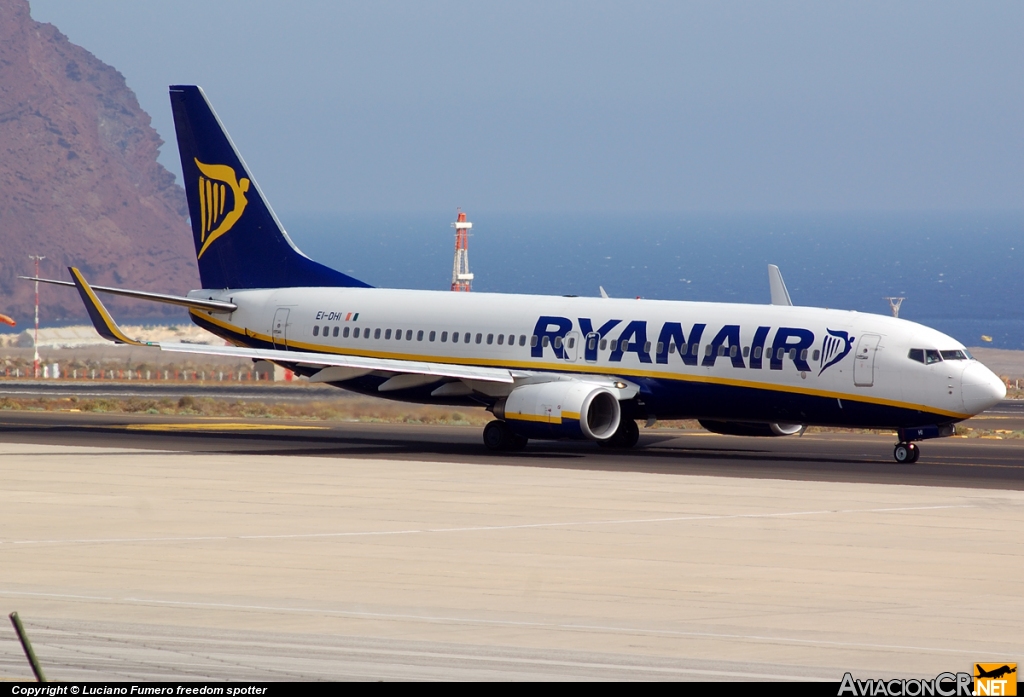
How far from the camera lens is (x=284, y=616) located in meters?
17.4

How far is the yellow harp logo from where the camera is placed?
1873 inches

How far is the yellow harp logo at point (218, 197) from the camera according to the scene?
47.6 m

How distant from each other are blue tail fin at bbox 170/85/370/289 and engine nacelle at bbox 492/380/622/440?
31.9ft

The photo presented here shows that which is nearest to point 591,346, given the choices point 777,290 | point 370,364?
point 370,364

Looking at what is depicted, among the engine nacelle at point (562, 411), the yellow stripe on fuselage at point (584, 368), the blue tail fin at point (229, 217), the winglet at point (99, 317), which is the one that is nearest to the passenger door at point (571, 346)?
the yellow stripe on fuselage at point (584, 368)

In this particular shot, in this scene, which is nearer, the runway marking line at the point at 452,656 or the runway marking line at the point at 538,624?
the runway marking line at the point at 452,656

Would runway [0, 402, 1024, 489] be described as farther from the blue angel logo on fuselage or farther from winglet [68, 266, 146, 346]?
winglet [68, 266, 146, 346]

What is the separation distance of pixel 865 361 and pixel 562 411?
713cm

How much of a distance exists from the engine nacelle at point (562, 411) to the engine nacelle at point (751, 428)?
2679mm

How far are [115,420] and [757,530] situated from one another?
30.0 meters

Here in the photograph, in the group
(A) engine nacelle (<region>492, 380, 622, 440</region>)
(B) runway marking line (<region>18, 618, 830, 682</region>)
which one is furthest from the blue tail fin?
(B) runway marking line (<region>18, 618, 830, 682</region>)

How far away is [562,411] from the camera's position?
124ft

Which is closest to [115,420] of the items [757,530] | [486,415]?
[486,415]

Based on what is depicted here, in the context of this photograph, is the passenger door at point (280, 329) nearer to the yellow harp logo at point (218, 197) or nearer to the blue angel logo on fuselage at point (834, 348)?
the yellow harp logo at point (218, 197)
